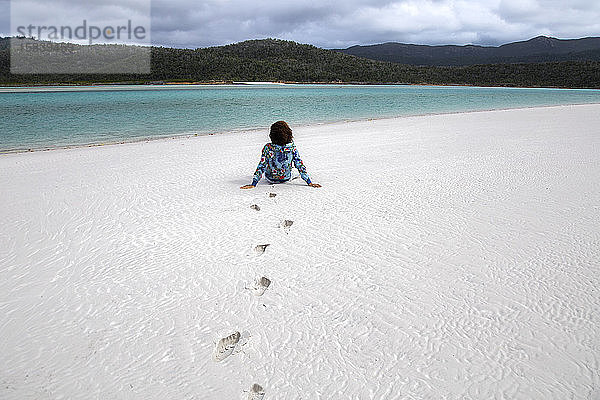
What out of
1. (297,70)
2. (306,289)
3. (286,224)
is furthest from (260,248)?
(297,70)

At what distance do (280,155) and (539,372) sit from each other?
3.95 metres

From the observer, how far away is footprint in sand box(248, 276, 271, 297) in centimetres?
279

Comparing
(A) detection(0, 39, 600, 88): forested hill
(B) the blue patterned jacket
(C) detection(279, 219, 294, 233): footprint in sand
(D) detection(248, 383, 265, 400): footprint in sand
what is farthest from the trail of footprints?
(A) detection(0, 39, 600, 88): forested hill

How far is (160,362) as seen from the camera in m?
2.14

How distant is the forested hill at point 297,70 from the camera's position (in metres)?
70.4

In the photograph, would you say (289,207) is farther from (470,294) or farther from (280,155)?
(470,294)

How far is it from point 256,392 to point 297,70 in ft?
264

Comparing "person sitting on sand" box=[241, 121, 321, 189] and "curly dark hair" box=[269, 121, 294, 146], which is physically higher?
"curly dark hair" box=[269, 121, 294, 146]

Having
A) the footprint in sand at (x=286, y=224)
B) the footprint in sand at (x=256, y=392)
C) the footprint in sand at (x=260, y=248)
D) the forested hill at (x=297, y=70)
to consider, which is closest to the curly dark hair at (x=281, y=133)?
the footprint in sand at (x=286, y=224)

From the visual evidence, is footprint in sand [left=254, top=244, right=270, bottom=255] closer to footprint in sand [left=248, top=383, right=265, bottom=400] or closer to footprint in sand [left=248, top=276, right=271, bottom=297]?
footprint in sand [left=248, top=276, right=271, bottom=297]

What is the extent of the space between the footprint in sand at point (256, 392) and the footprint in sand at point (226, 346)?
272 millimetres

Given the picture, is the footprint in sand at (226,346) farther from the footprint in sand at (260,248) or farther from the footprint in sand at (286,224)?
the footprint in sand at (286,224)

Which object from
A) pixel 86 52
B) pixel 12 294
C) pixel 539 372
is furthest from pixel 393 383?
pixel 86 52

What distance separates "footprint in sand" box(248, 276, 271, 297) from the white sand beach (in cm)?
2
